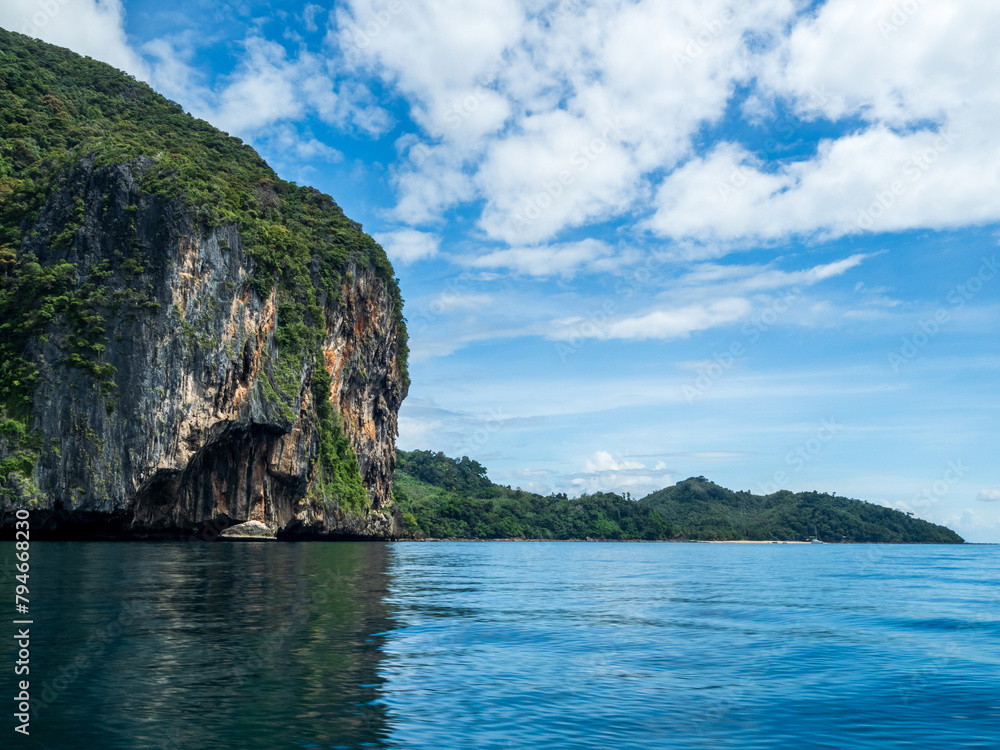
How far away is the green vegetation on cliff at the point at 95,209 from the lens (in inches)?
1796

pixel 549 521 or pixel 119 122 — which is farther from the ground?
pixel 119 122

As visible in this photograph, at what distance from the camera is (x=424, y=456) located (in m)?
173

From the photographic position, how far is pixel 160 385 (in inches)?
1885

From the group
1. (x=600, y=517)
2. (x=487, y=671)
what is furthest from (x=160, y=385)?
(x=600, y=517)

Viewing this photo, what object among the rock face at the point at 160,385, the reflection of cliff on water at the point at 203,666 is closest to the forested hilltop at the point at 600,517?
the rock face at the point at 160,385

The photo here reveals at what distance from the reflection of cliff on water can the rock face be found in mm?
26810

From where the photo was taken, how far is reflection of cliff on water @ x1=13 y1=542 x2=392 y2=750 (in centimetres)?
739

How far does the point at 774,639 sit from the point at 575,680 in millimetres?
5958

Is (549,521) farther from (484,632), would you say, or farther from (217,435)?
(484,632)

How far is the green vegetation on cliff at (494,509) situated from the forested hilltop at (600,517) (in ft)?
0.69

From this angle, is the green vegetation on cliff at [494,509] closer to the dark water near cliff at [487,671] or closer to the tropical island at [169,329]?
the tropical island at [169,329]

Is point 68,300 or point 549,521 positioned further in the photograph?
point 549,521

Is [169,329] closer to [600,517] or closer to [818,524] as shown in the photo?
[600,517]

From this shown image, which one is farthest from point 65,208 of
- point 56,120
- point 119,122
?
point 119,122
